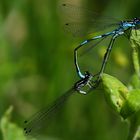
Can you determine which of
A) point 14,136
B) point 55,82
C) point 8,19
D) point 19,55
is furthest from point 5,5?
point 14,136

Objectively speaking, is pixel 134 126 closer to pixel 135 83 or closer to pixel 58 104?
pixel 135 83

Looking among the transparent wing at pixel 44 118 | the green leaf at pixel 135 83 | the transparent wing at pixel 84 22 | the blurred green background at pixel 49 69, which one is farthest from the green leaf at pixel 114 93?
the blurred green background at pixel 49 69

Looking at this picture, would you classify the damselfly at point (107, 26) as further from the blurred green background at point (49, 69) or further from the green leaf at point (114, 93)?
the blurred green background at point (49, 69)

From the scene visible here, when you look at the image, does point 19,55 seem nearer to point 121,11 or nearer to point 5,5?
point 5,5

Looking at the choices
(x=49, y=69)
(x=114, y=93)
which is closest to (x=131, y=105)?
(x=114, y=93)

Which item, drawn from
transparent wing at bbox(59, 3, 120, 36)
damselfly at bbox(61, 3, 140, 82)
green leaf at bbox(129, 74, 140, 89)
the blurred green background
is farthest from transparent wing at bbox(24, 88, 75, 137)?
the blurred green background

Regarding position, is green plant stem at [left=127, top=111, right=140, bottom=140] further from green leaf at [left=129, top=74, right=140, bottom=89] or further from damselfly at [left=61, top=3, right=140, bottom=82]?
damselfly at [left=61, top=3, right=140, bottom=82]
